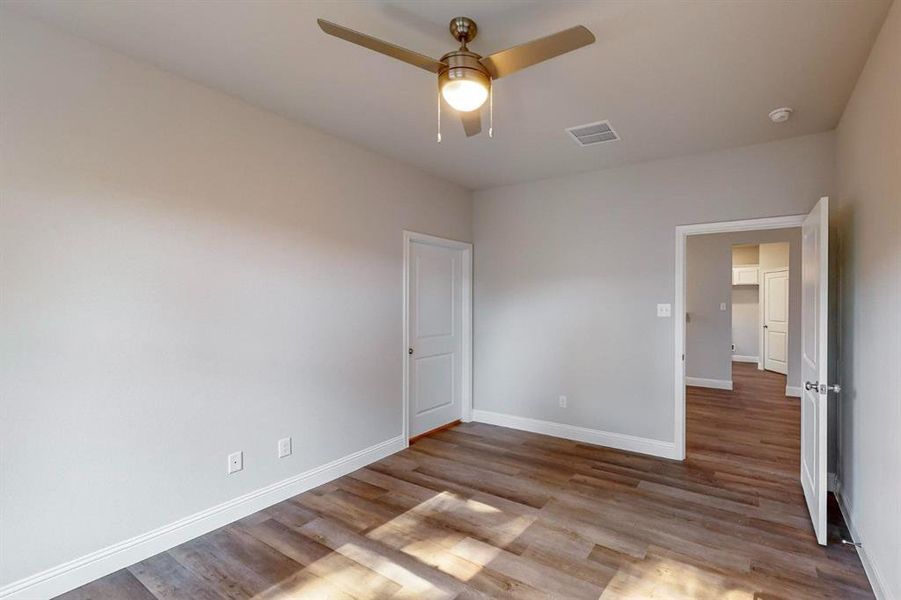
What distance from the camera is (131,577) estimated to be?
221 cm

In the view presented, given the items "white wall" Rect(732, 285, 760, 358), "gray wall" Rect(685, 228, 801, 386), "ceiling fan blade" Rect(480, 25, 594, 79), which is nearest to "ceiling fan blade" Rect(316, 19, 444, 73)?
"ceiling fan blade" Rect(480, 25, 594, 79)

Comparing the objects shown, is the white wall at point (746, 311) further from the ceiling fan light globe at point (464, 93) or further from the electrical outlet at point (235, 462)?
the electrical outlet at point (235, 462)

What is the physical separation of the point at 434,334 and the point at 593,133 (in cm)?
242

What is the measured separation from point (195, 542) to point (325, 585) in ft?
3.03

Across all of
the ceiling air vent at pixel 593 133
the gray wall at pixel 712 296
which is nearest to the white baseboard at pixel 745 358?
the gray wall at pixel 712 296

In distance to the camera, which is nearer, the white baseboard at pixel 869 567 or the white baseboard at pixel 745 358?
the white baseboard at pixel 869 567

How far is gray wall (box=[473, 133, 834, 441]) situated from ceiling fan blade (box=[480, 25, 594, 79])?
2.61 metres

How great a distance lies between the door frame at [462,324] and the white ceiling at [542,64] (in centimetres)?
117

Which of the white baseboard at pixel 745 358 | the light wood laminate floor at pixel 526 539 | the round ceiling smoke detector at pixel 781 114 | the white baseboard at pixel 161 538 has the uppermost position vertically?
the round ceiling smoke detector at pixel 781 114

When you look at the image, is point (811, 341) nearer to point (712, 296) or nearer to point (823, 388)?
point (823, 388)

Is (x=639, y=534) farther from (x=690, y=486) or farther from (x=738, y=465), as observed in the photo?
(x=738, y=465)

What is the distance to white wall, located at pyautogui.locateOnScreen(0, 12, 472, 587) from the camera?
1985 millimetres

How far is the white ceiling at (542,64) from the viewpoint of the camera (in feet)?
6.31

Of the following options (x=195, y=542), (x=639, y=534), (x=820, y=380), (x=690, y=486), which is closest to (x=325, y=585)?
(x=195, y=542)
